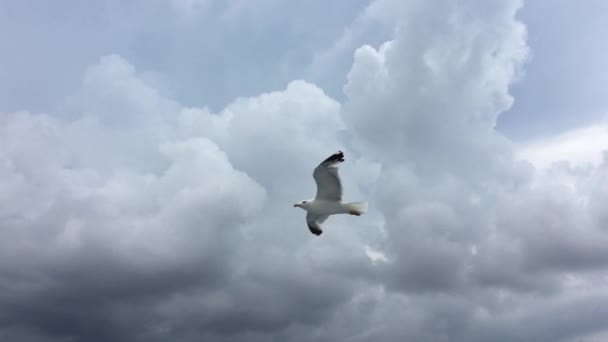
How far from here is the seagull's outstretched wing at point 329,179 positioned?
1694 inches

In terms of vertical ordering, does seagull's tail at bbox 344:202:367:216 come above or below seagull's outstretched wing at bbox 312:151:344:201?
below

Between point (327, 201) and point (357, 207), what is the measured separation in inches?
109

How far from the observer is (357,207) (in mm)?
47281

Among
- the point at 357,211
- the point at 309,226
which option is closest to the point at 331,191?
the point at 357,211

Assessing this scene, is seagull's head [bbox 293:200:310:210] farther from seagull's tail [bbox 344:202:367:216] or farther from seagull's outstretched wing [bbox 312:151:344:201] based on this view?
seagull's tail [bbox 344:202:367:216]

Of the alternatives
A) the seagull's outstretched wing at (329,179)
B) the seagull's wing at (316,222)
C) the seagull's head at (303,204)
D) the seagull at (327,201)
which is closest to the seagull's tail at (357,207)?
the seagull at (327,201)

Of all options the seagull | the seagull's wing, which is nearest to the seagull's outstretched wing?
the seagull

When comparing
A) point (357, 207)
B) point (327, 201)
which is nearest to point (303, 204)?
point (327, 201)

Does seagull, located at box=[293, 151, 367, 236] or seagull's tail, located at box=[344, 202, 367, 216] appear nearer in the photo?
seagull, located at box=[293, 151, 367, 236]

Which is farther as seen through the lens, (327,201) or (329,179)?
(327,201)

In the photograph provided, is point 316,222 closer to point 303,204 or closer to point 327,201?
point 303,204

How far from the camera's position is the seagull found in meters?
43.3

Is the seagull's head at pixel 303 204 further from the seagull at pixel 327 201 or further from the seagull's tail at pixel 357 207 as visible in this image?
the seagull's tail at pixel 357 207

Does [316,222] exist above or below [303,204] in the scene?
below
